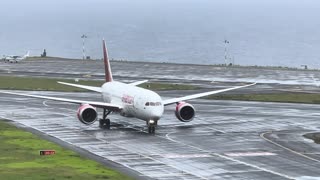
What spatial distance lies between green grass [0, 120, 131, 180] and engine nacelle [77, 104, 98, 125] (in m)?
6.67

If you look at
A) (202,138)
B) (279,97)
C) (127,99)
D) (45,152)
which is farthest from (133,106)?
(279,97)

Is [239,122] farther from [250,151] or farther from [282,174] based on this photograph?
[282,174]

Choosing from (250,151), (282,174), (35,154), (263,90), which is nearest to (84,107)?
(35,154)

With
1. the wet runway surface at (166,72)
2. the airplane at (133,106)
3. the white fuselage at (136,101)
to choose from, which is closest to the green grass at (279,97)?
the wet runway surface at (166,72)

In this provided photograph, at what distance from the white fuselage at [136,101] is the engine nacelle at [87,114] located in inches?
137

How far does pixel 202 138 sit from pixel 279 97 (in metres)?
38.6

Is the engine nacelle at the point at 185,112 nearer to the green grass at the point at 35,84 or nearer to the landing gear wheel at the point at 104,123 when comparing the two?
the landing gear wheel at the point at 104,123

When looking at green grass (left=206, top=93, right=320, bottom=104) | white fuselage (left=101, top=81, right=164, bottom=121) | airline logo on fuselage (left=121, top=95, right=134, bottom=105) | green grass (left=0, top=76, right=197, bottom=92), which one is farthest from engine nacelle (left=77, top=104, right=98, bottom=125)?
green grass (left=0, top=76, right=197, bottom=92)

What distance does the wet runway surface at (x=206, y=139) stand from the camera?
42750mm

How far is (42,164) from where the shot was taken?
43781 millimetres

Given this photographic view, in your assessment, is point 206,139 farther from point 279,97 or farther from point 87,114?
point 279,97

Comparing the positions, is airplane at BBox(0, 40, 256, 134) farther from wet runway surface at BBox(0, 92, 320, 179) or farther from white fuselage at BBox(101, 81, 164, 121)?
wet runway surface at BBox(0, 92, 320, 179)

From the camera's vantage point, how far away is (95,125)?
64.9 meters

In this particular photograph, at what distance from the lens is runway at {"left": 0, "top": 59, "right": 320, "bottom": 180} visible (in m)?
42.8
